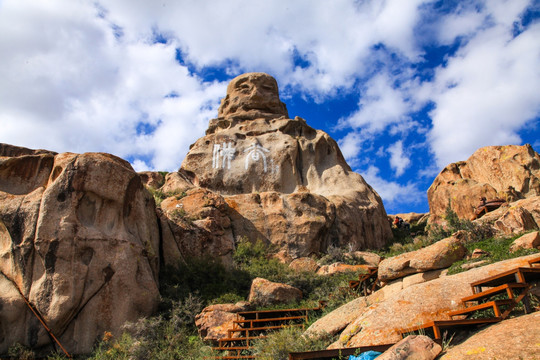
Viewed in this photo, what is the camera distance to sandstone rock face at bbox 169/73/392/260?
21641 millimetres

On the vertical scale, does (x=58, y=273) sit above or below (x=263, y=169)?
below

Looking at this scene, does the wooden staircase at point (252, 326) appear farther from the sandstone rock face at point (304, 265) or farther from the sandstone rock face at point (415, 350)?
the sandstone rock face at point (304, 265)

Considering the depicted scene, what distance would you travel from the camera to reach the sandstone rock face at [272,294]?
1417 cm

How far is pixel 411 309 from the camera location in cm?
869

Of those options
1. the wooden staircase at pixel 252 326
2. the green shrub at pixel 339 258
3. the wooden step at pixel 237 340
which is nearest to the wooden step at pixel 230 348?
the wooden staircase at pixel 252 326

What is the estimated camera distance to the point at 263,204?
74.7ft

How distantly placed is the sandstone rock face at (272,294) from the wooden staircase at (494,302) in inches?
262

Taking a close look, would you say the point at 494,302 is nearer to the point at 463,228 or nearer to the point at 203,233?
the point at 463,228

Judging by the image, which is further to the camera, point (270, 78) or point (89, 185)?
point (270, 78)

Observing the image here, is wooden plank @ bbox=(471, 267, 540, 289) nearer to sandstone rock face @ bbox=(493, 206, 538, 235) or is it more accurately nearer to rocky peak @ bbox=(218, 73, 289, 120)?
sandstone rock face @ bbox=(493, 206, 538, 235)

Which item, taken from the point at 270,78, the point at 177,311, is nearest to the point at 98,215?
the point at 177,311

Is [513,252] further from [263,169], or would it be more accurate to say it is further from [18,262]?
[263,169]

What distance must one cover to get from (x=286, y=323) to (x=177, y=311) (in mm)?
3578

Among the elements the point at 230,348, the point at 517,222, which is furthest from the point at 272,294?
the point at 517,222
